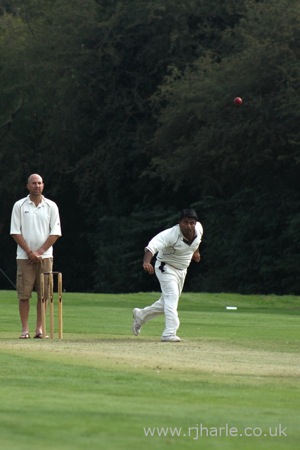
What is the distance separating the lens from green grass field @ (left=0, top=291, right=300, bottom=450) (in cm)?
844

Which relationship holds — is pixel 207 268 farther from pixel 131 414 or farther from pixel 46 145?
pixel 131 414

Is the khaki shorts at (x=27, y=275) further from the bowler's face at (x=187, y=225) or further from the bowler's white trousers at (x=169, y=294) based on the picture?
the bowler's face at (x=187, y=225)

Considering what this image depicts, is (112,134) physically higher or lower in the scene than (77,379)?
higher

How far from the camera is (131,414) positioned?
372 inches

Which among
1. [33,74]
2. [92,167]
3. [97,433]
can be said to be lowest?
[97,433]

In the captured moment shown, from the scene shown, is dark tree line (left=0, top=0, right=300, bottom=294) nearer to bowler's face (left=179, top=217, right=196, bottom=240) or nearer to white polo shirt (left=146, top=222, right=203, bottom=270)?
white polo shirt (left=146, top=222, right=203, bottom=270)

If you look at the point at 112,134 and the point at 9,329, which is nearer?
the point at 9,329

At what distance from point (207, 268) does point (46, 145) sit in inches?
413

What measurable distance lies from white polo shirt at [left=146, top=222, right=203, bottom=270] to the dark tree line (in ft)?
96.7

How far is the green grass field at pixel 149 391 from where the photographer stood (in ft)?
27.7

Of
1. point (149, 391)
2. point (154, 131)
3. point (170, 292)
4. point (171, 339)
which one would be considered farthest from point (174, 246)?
point (154, 131)

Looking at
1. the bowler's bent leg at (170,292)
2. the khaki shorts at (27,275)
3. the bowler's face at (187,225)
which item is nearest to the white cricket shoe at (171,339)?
the bowler's bent leg at (170,292)

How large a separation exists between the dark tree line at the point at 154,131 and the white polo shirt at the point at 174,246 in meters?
29.5

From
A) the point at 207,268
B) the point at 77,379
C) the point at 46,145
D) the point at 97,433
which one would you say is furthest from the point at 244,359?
the point at 46,145
